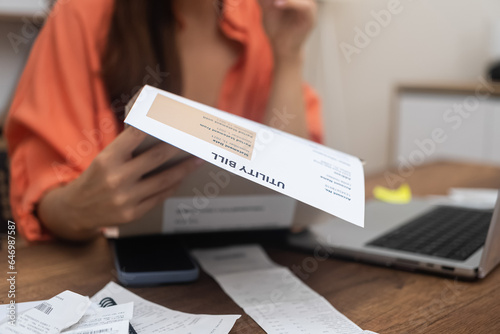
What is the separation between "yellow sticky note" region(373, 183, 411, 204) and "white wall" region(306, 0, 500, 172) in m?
1.69

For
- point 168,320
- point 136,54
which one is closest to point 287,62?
point 136,54

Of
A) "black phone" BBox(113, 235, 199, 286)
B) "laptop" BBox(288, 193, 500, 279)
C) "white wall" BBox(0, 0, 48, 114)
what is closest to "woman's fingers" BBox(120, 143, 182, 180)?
"black phone" BBox(113, 235, 199, 286)

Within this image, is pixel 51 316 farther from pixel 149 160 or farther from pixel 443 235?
pixel 443 235

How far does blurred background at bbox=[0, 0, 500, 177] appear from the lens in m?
2.46

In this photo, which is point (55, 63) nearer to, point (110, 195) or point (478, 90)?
point (110, 195)

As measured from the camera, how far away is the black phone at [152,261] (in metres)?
0.54

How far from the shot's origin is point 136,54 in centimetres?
87

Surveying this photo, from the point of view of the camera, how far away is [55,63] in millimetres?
889

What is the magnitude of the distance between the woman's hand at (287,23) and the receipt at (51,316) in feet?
1.92

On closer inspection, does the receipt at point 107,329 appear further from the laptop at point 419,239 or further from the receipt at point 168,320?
the laptop at point 419,239

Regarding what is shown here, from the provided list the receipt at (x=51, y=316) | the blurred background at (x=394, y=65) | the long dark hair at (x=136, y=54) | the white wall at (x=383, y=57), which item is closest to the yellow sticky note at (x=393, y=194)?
the long dark hair at (x=136, y=54)

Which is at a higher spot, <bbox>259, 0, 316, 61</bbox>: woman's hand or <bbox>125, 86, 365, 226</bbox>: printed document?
<bbox>259, 0, 316, 61</bbox>: woman's hand

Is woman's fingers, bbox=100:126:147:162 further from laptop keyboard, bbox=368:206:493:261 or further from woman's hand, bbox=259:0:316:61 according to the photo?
woman's hand, bbox=259:0:316:61

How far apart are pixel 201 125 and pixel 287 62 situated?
54 cm
